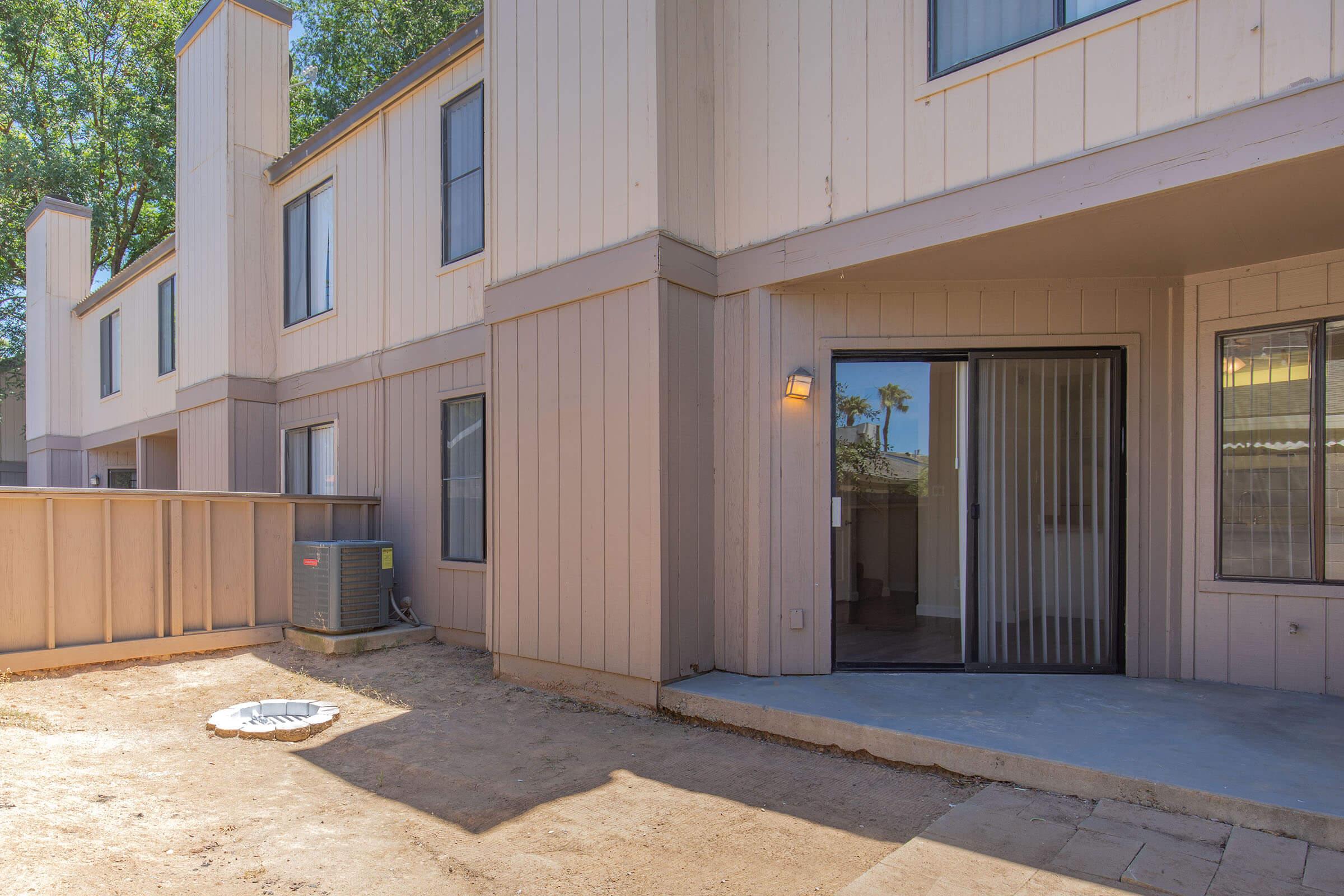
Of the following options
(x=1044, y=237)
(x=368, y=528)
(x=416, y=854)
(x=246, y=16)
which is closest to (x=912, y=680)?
(x=1044, y=237)

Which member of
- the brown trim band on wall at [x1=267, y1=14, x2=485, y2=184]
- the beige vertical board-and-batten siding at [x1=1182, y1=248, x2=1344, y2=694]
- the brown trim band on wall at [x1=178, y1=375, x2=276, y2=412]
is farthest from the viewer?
the brown trim band on wall at [x1=178, y1=375, x2=276, y2=412]

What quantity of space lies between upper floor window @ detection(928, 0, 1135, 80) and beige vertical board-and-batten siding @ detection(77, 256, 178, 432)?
36.1ft

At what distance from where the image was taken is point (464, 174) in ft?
23.6

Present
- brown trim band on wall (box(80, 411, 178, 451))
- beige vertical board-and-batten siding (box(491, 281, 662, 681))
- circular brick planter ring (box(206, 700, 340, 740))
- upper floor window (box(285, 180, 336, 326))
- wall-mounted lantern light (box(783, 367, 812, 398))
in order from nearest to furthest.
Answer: circular brick planter ring (box(206, 700, 340, 740)), beige vertical board-and-batten siding (box(491, 281, 662, 681)), wall-mounted lantern light (box(783, 367, 812, 398)), upper floor window (box(285, 180, 336, 326)), brown trim band on wall (box(80, 411, 178, 451))

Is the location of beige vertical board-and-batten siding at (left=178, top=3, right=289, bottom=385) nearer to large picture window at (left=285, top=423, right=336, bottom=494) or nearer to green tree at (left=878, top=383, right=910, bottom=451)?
large picture window at (left=285, top=423, right=336, bottom=494)

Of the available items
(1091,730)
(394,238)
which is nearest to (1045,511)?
(1091,730)

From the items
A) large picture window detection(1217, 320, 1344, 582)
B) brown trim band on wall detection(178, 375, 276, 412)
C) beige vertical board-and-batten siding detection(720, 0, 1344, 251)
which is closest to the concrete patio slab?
large picture window detection(1217, 320, 1344, 582)

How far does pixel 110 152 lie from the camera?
19016 millimetres

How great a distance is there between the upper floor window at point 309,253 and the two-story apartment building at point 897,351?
3.75 m

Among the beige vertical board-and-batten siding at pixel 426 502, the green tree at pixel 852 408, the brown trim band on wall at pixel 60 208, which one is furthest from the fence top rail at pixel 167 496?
the brown trim band on wall at pixel 60 208

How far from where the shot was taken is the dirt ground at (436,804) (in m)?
2.81

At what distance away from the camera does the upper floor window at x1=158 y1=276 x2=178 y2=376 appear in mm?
12016

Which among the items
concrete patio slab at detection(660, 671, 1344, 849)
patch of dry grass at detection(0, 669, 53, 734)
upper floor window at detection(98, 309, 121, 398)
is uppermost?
upper floor window at detection(98, 309, 121, 398)

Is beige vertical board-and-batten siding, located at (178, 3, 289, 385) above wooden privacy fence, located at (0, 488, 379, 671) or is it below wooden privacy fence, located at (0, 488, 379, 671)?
above
